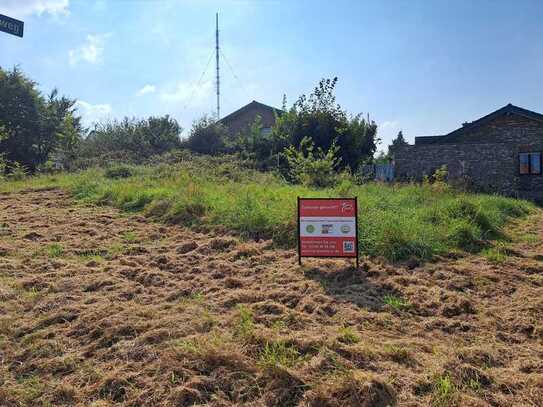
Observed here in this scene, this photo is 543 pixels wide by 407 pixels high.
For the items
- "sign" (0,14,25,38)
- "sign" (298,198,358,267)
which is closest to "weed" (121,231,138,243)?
"sign" (298,198,358,267)

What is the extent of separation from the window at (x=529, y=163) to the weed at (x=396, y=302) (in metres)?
18.0

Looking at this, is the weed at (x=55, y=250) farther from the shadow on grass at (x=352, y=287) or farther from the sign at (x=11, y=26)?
the shadow on grass at (x=352, y=287)

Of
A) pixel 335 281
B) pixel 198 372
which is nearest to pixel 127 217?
pixel 335 281

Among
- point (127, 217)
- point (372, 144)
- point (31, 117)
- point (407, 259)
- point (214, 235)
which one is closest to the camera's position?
point (407, 259)

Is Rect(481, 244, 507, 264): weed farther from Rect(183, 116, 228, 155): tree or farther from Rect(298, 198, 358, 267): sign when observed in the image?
Rect(183, 116, 228, 155): tree

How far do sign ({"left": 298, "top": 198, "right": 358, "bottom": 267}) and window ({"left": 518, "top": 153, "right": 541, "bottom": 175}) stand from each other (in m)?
17.4

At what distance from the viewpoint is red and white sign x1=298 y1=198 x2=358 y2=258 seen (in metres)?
5.26

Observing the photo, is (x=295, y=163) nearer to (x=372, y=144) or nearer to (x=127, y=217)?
(x=127, y=217)

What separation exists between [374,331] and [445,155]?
18.5m

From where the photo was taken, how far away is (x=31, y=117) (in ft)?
65.8

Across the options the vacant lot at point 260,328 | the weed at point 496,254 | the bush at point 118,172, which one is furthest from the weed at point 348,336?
the bush at point 118,172

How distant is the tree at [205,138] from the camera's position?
23.8 metres

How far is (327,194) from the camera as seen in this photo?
378 inches

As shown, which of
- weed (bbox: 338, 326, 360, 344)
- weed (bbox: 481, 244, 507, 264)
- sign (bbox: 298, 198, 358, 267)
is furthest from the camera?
weed (bbox: 481, 244, 507, 264)
